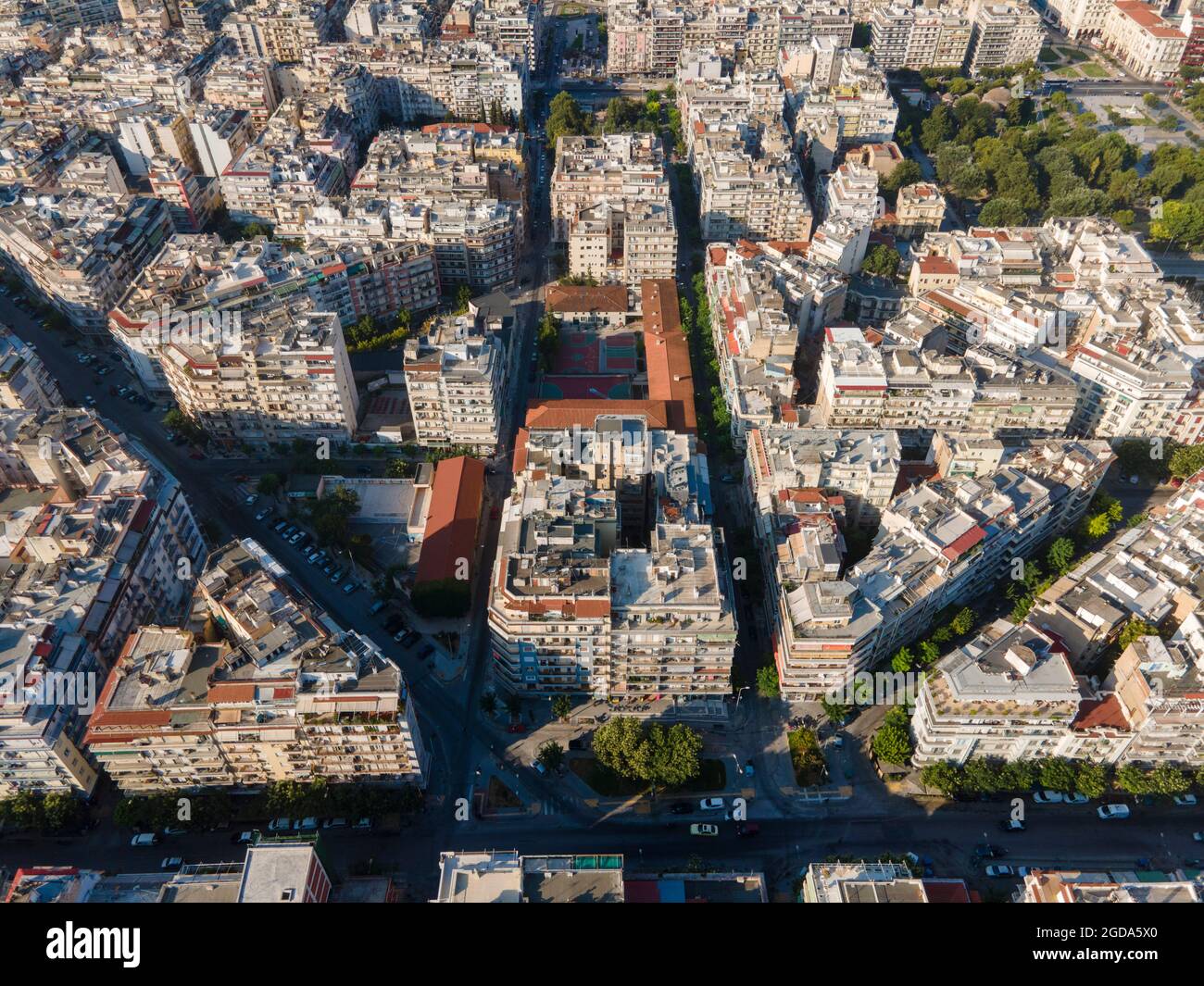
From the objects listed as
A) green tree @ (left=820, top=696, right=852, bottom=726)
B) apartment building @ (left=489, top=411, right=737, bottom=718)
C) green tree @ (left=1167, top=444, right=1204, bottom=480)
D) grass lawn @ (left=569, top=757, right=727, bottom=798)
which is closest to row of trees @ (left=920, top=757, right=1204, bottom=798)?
green tree @ (left=820, top=696, right=852, bottom=726)

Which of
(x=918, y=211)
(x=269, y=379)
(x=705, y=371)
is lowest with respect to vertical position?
(x=705, y=371)

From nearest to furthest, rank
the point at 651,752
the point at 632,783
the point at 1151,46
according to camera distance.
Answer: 1. the point at 651,752
2. the point at 632,783
3. the point at 1151,46

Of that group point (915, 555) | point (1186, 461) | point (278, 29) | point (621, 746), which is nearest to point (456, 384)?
point (621, 746)

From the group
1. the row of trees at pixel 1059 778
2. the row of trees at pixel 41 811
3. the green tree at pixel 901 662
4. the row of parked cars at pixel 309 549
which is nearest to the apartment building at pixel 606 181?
the row of parked cars at pixel 309 549

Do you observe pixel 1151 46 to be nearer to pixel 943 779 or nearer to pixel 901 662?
pixel 901 662

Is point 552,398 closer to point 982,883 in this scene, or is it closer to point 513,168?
point 513,168

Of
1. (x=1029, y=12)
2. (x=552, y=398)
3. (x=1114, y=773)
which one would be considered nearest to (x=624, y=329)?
(x=552, y=398)

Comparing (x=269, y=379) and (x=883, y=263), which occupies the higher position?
(x=269, y=379)
